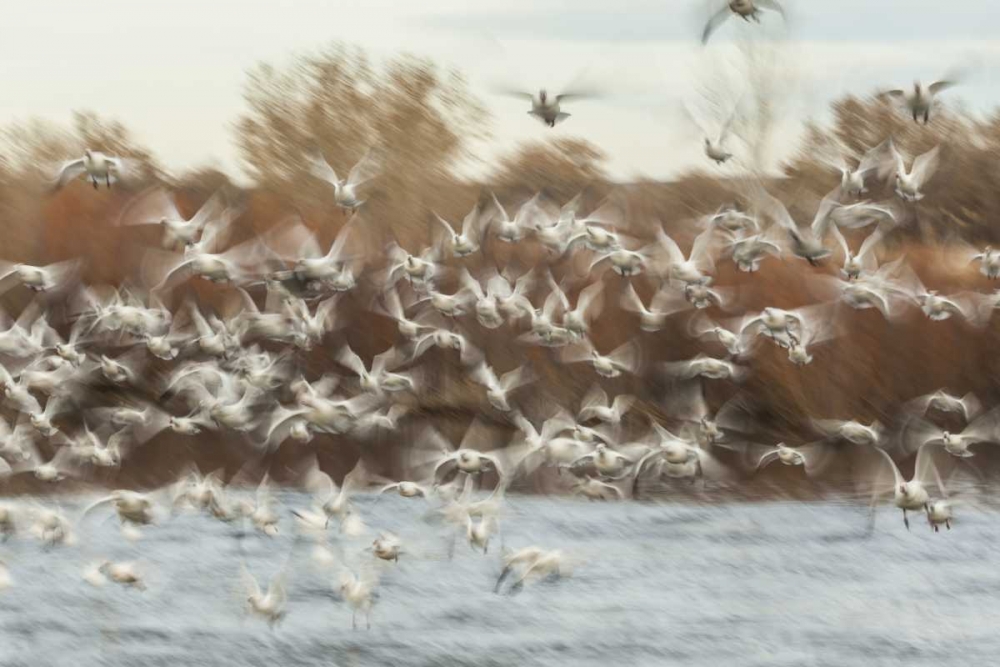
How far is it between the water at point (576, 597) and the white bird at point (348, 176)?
424 centimetres

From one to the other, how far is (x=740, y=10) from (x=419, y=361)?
34.1ft

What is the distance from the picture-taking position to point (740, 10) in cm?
1513

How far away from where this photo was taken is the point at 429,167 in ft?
104

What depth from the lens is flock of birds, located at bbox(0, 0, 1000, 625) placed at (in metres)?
20.0

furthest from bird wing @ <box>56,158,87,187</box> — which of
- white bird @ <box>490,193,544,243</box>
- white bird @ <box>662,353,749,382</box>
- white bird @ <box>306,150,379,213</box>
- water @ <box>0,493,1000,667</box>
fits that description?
white bird @ <box>662,353,749,382</box>

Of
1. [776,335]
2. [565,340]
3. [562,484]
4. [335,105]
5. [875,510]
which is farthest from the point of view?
[335,105]

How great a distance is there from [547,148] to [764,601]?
48.2 feet

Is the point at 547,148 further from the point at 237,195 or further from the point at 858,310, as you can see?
the point at 858,310

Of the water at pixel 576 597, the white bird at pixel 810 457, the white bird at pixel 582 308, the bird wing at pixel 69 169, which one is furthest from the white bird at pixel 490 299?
the bird wing at pixel 69 169

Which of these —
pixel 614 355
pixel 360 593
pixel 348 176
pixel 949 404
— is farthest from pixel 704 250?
pixel 348 176

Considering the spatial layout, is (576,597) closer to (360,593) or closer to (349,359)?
(360,593)

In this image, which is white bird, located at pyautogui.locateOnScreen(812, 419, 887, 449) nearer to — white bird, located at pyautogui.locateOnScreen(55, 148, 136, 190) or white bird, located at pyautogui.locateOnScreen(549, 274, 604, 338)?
white bird, located at pyautogui.locateOnScreen(549, 274, 604, 338)

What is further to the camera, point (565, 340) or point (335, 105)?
point (335, 105)

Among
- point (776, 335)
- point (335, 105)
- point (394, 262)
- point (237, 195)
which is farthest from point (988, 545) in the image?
point (335, 105)
